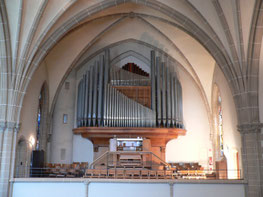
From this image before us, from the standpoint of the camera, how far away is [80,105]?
17.0m

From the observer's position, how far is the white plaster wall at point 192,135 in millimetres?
17266

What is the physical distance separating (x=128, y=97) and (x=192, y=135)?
3951mm

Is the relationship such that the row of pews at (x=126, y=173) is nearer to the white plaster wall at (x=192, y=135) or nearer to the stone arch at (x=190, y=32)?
the stone arch at (x=190, y=32)

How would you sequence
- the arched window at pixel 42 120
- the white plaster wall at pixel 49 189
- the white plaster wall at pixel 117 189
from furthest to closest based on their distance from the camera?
the arched window at pixel 42 120, the white plaster wall at pixel 49 189, the white plaster wall at pixel 117 189

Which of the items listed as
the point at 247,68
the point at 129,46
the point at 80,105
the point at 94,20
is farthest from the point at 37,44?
the point at 247,68

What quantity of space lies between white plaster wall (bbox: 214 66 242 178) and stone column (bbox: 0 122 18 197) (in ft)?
28.0

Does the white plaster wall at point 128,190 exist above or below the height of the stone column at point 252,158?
below

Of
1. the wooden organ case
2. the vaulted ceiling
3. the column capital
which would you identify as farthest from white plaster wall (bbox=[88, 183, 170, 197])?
the vaulted ceiling

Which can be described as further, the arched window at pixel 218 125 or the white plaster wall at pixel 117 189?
the arched window at pixel 218 125

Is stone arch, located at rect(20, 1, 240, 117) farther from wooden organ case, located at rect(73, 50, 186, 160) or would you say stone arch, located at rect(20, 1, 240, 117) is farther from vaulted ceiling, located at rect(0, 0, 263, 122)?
wooden organ case, located at rect(73, 50, 186, 160)

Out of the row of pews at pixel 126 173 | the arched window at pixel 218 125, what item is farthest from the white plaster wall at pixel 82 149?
the arched window at pixel 218 125

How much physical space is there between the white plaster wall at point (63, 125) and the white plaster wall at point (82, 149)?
217 mm

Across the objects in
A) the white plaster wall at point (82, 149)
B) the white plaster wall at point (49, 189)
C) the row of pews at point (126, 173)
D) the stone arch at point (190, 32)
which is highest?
the stone arch at point (190, 32)

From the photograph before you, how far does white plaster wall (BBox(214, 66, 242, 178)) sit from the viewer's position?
520 inches
